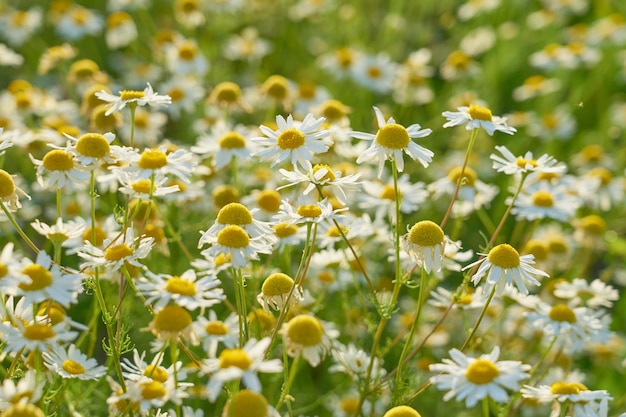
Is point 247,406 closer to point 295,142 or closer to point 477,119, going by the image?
point 295,142

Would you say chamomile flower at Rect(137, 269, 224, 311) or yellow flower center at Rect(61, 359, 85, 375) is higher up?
chamomile flower at Rect(137, 269, 224, 311)

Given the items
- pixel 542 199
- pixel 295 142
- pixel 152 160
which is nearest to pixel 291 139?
pixel 295 142

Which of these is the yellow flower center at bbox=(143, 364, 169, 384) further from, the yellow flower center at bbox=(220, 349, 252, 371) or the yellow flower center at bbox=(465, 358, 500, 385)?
the yellow flower center at bbox=(465, 358, 500, 385)

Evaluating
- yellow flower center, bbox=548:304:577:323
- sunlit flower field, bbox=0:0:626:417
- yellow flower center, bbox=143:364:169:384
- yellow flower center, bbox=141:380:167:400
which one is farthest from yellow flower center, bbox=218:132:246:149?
yellow flower center, bbox=141:380:167:400

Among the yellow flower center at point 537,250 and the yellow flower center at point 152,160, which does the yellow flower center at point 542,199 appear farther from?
the yellow flower center at point 152,160

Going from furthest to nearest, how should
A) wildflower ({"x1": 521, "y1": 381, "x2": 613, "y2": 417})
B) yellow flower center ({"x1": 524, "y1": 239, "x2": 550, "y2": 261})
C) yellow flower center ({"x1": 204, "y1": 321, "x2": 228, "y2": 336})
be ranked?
1. yellow flower center ({"x1": 524, "y1": 239, "x2": 550, "y2": 261})
2. yellow flower center ({"x1": 204, "y1": 321, "x2": 228, "y2": 336})
3. wildflower ({"x1": 521, "y1": 381, "x2": 613, "y2": 417})

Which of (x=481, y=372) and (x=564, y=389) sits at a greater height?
(x=481, y=372)

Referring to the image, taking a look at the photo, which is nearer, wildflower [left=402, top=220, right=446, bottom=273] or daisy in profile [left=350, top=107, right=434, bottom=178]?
wildflower [left=402, top=220, right=446, bottom=273]
